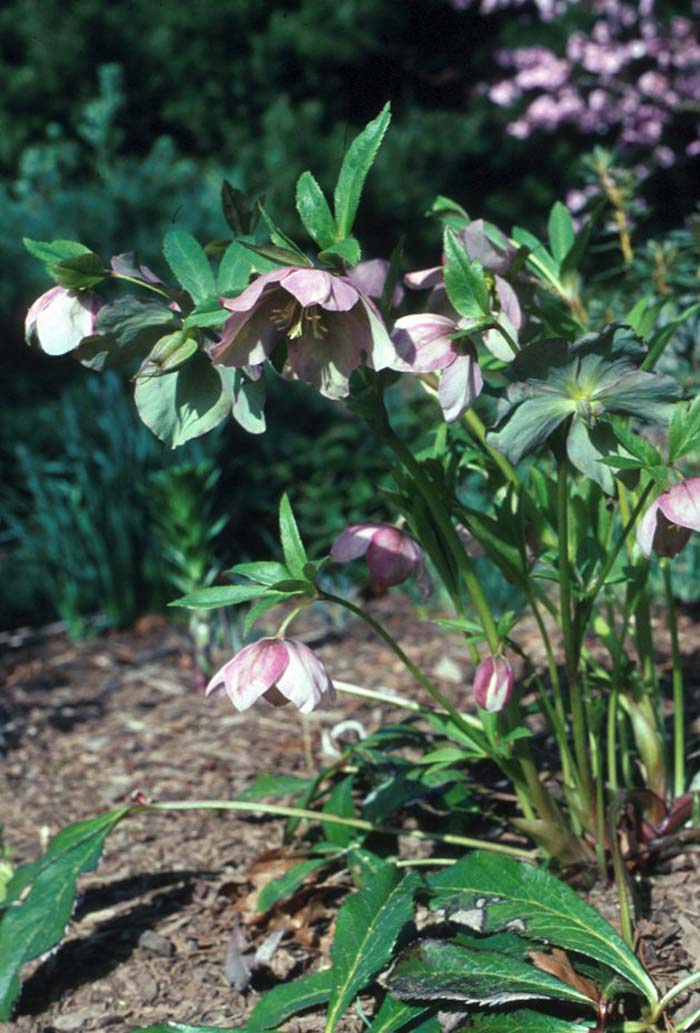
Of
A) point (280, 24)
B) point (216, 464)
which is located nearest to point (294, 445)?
point (216, 464)

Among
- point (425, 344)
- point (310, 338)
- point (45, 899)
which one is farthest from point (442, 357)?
point (45, 899)

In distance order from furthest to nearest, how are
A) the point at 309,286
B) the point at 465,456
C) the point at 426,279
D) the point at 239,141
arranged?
1. the point at 239,141
2. the point at 465,456
3. the point at 426,279
4. the point at 309,286

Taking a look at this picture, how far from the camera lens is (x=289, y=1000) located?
4.24ft

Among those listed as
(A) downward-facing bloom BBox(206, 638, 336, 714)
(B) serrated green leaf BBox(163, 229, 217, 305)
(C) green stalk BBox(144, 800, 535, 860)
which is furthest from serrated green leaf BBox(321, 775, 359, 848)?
(B) serrated green leaf BBox(163, 229, 217, 305)

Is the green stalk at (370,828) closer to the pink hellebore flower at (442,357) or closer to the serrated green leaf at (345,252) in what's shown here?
the pink hellebore flower at (442,357)

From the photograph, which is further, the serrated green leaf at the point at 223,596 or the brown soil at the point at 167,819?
the brown soil at the point at 167,819

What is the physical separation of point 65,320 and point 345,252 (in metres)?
0.30

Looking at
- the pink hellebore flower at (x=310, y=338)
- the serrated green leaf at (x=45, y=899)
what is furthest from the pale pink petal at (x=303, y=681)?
the serrated green leaf at (x=45, y=899)

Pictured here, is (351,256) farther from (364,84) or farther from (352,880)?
(364,84)

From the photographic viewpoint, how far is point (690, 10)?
6.99 m

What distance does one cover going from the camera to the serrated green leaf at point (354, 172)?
1.09 meters

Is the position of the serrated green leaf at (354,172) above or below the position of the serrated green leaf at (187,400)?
above

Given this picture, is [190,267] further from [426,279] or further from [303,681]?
[303,681]

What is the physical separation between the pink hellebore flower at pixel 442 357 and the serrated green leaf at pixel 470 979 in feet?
1.81
